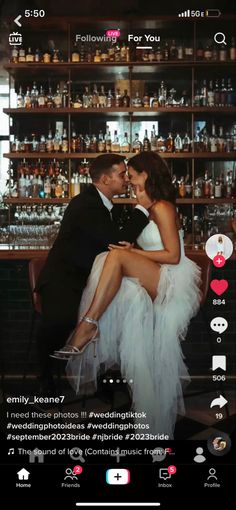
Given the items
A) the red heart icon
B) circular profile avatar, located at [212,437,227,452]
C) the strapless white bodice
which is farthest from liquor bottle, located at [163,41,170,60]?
circular profile avatar, located at [212,437,227,452]

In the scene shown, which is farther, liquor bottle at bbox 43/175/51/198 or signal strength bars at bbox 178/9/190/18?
liquor bottle at bbox 43/175/51/198

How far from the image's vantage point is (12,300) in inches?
64.6

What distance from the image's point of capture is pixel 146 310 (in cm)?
163

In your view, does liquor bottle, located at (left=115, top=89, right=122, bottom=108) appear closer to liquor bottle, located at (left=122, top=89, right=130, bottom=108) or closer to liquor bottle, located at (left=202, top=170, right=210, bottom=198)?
liquor bottle, located at (left=122, top=89, right=130, bottom=108)

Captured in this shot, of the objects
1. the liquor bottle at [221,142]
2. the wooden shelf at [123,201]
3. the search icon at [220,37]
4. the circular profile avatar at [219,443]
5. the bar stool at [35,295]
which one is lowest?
the circular profile avatar at [219,443]

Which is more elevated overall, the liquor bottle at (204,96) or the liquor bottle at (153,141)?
the liquor bottle at (204,96)

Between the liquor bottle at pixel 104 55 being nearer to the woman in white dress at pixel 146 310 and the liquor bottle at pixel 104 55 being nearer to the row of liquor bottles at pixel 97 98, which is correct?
the row of liquor bottles at pixel 97 98

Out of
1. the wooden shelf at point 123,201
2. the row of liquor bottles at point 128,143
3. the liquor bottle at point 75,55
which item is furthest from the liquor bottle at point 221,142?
the liquor bottle at point 75,55

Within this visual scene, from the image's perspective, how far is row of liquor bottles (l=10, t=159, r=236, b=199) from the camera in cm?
148

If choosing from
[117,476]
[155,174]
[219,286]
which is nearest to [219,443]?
[117,476]

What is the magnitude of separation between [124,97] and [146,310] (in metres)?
0.45

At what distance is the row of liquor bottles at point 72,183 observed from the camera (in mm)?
1479

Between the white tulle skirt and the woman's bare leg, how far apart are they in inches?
0.5

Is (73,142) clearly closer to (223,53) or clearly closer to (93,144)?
(93,144)
